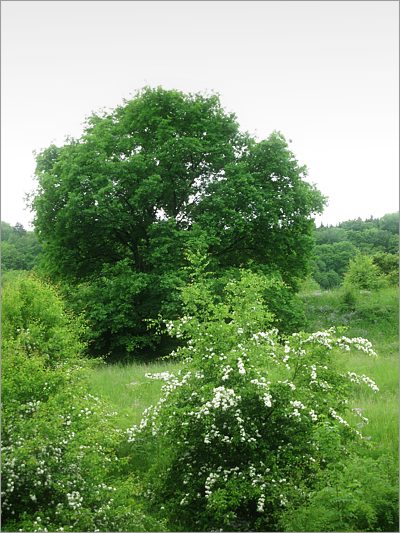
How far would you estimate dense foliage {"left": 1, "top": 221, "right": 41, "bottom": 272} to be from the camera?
4123 centimetres

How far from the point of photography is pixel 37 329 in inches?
373

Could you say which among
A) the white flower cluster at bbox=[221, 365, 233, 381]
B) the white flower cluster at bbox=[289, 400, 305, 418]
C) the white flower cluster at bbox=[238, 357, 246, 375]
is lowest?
the white flower cluster at bbox=[289, 400, 305, 418]

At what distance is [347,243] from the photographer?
60.6m

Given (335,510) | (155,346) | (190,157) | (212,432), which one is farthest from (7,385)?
(190,157)

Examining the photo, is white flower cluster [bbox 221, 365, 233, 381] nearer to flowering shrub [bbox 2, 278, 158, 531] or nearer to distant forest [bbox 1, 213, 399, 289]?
flowering shrub [bbox 2, 278, 158, 531]

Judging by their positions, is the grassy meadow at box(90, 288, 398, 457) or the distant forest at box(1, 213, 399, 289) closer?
the grassy meadow at box(90, 288, 398, 457)

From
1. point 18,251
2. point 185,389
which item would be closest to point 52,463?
point 185,389

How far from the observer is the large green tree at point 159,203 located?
19266 millimetres

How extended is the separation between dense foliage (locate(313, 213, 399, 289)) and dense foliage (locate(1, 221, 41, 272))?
2663 centimetres

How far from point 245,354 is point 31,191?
18.7 meters

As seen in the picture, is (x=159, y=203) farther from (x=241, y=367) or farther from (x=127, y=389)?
(x=241, y=367)

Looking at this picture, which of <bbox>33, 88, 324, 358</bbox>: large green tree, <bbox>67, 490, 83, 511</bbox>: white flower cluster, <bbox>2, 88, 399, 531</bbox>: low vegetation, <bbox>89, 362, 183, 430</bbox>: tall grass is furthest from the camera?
<bbox>33, 88, 324, 358</bbox>: large green tree

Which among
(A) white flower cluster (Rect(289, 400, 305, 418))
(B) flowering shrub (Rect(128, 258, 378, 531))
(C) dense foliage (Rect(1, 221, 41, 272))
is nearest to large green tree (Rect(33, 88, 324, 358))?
(B) flowering shrub (Rect(128, 258, 378, 531))

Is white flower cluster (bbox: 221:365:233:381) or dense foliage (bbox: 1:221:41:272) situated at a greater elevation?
dense foliage (bbox: 1:221:41:272)
